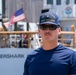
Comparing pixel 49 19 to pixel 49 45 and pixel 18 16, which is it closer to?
pixel 49 45

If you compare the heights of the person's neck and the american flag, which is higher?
the american flag

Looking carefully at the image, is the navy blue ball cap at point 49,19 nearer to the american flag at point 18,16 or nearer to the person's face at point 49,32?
the person's face at point 49,32

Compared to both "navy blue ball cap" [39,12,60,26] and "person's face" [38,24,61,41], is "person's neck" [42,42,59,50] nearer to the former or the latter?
"person's face" [38,24,61,41]

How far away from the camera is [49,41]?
2.54 meters

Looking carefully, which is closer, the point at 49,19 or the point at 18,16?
the point at 49,19

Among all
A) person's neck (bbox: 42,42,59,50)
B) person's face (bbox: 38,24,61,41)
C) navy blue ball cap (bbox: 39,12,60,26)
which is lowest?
person's neck (bbox: 42,42,59,50)

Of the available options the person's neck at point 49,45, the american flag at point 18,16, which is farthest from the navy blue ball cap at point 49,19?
the american flag at point 18,16

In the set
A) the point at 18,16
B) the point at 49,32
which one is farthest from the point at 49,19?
the point at 18,16

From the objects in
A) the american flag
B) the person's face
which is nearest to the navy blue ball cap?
the person's face

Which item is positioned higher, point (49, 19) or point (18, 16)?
point (18, 16)

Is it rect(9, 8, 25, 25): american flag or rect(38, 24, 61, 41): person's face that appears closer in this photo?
rect(38, 24, 61, 41): person's face

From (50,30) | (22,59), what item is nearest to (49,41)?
(50,30)

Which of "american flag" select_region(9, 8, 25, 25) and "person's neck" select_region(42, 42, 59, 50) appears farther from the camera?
"american flag" select_region(9, 8, 25, 25)

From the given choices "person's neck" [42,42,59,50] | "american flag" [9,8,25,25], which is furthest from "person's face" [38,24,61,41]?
"american flag" [9,8,25,25]
